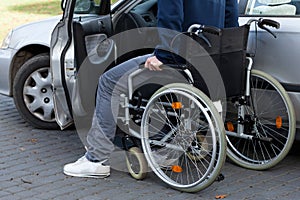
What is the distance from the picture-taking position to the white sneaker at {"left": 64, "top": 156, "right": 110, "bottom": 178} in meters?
5.52

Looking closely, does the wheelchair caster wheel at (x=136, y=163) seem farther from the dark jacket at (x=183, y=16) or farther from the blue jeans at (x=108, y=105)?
the dark jacket at (x=183, y=16)

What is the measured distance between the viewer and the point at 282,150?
218 inches

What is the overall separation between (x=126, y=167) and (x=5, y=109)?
8.80 ft

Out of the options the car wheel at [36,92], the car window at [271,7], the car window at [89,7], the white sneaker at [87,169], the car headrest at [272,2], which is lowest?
the white sneaker at [87,169]

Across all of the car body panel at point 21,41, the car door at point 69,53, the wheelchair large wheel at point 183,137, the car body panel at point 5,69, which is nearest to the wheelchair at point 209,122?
the wheelchair large wheel at point 183,137

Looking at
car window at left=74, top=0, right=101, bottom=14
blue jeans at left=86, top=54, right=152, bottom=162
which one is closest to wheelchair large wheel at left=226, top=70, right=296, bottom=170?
blue jeans at left=86, top=54, right=152, bottom=162

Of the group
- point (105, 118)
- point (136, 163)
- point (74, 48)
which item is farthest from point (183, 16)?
point (136, 163)

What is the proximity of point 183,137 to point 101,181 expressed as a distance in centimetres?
76

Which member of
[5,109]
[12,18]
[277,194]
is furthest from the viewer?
[12,18]

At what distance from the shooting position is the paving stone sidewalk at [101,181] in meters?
5.16

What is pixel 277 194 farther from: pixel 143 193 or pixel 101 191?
pixel 101 191

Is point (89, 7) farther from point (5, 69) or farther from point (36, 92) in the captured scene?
point (5, 69)

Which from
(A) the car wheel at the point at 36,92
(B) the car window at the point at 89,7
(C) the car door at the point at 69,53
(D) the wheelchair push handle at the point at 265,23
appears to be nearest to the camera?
(D) the wheelchair push handle at the point at 265,23

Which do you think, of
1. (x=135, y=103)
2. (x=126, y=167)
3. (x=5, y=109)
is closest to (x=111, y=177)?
(x=126, y=167)
